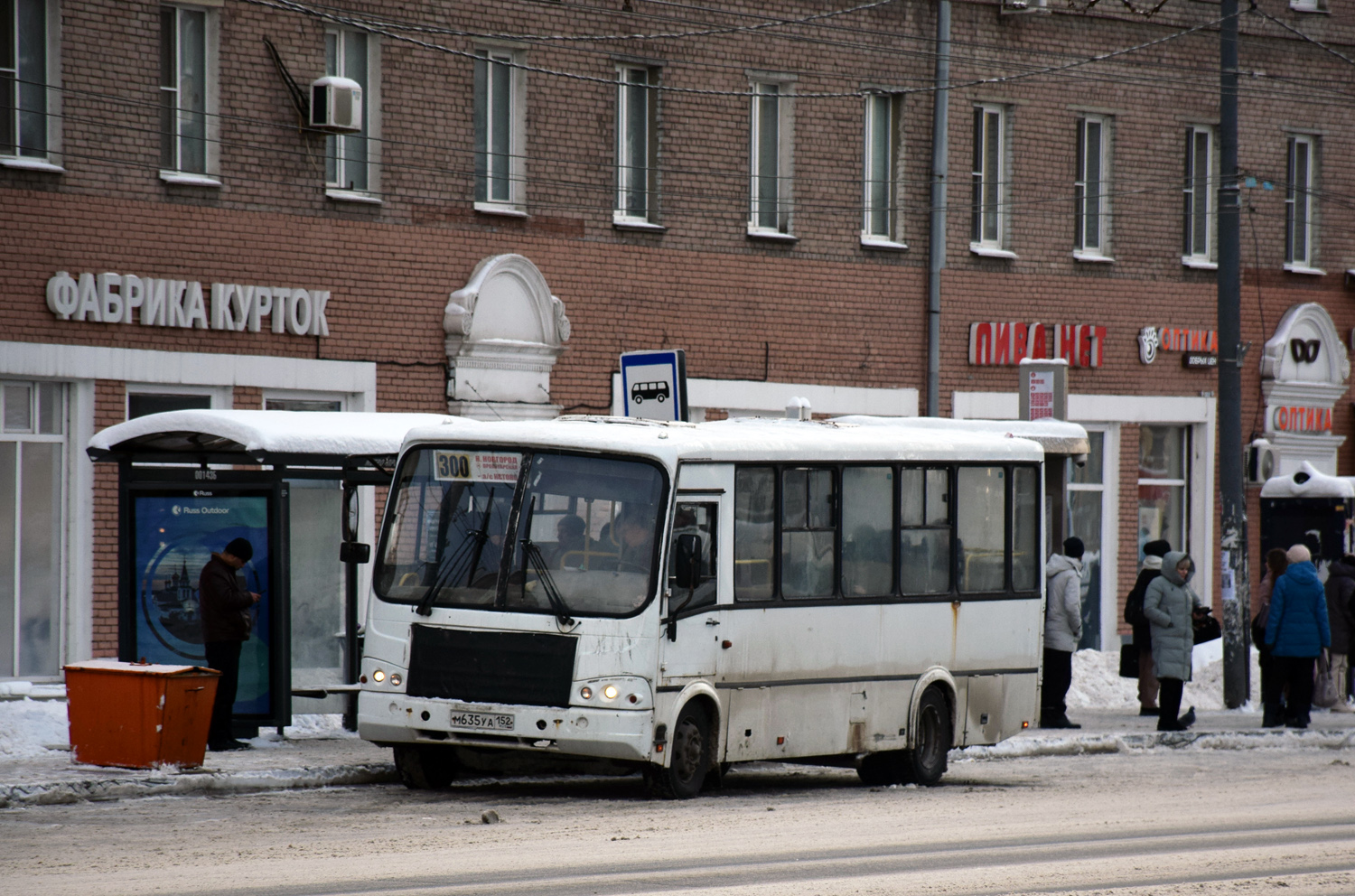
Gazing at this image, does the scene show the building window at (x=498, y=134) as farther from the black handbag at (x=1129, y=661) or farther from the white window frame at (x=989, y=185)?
the black handbag at (x=1129, y=661)

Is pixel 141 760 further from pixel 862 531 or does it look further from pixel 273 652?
pixel 862 531

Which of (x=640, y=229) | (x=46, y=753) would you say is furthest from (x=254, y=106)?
(x=46, y=753)

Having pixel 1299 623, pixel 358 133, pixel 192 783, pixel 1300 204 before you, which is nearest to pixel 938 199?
pixel 1300 204

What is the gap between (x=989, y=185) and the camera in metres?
28.8

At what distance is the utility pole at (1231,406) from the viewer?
24.3m

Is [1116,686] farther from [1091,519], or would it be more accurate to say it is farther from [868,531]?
[868,531]

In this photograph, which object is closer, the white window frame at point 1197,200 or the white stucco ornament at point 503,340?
the white stucco ornament at point 503,340

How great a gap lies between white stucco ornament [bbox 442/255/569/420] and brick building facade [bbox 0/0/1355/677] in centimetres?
6

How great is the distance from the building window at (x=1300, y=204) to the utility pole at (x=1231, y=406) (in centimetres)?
724

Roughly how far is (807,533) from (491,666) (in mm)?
2578

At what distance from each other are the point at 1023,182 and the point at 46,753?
17172mm

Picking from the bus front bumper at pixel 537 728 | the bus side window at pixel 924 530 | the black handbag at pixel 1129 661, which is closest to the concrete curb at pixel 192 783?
the bus front bumper at pixel 537 728

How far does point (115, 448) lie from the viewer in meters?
16.3

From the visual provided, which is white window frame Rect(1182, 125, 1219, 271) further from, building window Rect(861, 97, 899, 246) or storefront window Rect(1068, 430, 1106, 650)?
building window Rect(861, 97, 899, 246)
